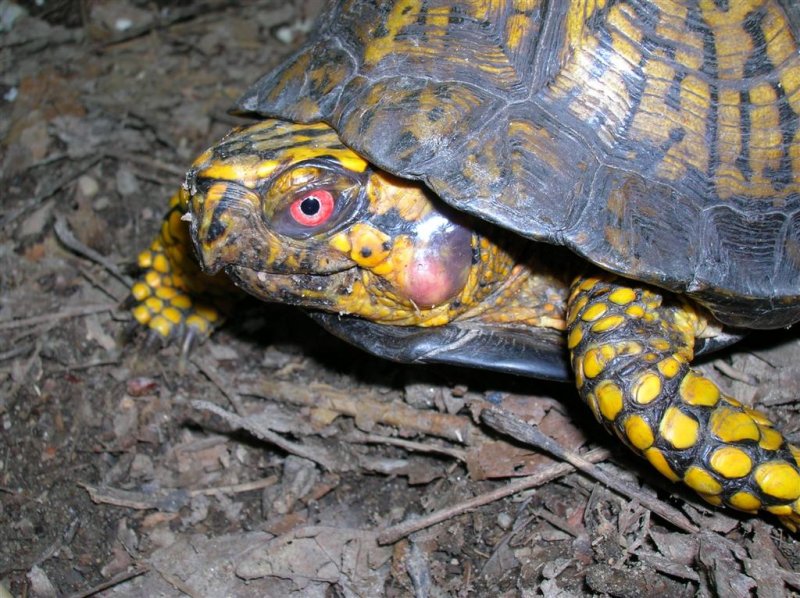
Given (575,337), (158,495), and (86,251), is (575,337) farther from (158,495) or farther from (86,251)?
(86,251)

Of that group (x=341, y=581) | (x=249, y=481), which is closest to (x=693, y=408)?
(x=341, y=581)

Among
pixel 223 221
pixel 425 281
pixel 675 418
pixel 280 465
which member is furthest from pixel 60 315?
pixel 675 418

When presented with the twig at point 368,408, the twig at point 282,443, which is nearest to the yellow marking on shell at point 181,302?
the twig at point 368,408

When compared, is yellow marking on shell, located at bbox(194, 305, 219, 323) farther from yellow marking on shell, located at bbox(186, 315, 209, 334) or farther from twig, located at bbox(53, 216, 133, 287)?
twig, located at bbox(53, 216, 133, 287)

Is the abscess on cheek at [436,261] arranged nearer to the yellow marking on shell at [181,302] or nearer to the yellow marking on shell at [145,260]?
the yellow marking on shell at [181,302]

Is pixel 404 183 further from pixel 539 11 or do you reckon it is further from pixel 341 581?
pixel 341 581

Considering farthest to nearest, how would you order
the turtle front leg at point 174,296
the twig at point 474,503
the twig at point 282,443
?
the turtle front leg at point 174,296
the twig at point 282,443
the twig at point 474,503

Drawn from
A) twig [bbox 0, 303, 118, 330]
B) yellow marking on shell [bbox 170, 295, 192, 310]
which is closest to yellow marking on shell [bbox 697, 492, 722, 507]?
yellow marking on shell [bbox 170, 295, 192, 310]
